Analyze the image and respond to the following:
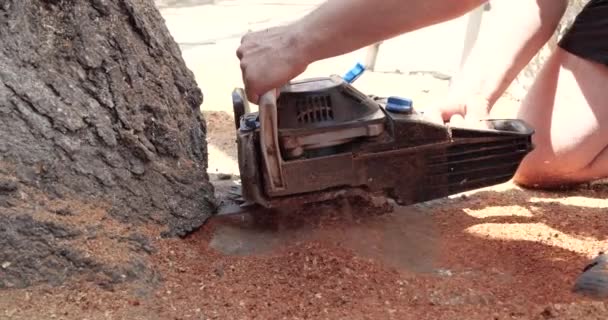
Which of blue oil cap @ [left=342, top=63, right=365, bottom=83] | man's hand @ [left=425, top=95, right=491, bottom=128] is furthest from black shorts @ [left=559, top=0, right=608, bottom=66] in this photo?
blue oil cap @ [left=342, top=63, right=365, bottom=83]

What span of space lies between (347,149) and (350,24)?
28cm

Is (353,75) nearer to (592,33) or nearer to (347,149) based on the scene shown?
(347,149)

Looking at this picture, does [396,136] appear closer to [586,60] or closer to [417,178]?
[417,178]

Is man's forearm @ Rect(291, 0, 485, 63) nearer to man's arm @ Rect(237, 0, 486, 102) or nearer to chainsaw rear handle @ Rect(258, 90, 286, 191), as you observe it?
man's arm @ Rect(237, 0, 486, 102)

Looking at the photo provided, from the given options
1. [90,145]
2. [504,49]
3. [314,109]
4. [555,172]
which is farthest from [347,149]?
[555,172]

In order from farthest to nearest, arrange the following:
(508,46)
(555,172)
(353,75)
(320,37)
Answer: (555,172), (508,46), (353,75), (320,37)

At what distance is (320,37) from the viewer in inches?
55.7

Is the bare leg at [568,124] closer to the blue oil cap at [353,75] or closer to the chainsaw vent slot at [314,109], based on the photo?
the blue oil cap at [353,75]

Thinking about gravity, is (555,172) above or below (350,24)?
below

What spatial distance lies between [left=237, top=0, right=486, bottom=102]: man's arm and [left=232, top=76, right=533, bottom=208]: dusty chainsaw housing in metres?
0.09

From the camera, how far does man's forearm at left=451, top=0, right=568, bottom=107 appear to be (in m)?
1.90

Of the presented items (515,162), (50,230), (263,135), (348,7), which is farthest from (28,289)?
(515,162)

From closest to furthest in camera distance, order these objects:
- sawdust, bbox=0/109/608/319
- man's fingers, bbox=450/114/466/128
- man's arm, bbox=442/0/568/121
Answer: sawdust, bbox=0/109/608/319
man's fingers, bbox=450/114/466/128
man's arm, bbox=442/0/568/121

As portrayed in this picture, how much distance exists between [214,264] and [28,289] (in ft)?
1.12
